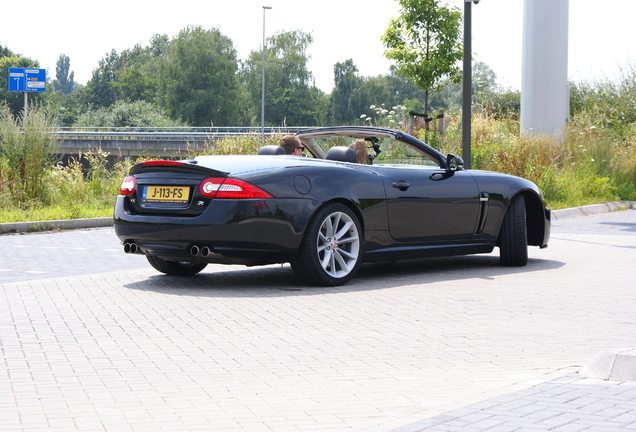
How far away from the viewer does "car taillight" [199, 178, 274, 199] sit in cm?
680

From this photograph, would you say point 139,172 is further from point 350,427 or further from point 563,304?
point 350,427

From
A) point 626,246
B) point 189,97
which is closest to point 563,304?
point 626,246

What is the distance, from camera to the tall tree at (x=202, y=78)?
299ft

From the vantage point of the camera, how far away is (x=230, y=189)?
6.81 metres

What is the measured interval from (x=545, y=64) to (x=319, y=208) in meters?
17.9

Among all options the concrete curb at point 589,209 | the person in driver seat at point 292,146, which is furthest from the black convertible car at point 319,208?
the concrete curb at point 589,209

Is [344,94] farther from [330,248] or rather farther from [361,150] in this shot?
[330,248]

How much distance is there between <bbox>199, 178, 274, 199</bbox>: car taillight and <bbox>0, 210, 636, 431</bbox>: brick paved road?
0.82m

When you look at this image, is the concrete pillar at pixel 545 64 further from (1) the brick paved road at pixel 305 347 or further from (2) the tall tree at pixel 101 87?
(2) the tall tree at pixel 101 87

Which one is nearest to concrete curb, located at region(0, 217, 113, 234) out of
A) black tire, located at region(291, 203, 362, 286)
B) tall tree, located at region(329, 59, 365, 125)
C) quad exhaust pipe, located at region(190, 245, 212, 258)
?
quad exhaust pipe, located at region(190, 245, 212, 258)

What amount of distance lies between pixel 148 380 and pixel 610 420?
2.17 meters

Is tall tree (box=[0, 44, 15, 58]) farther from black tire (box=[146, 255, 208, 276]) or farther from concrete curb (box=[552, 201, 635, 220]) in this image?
black tire (box=[146, 255, 208, 276])

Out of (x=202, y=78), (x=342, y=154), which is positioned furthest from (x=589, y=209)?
(x=202, y=78)

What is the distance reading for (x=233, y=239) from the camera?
6777 millimetres
